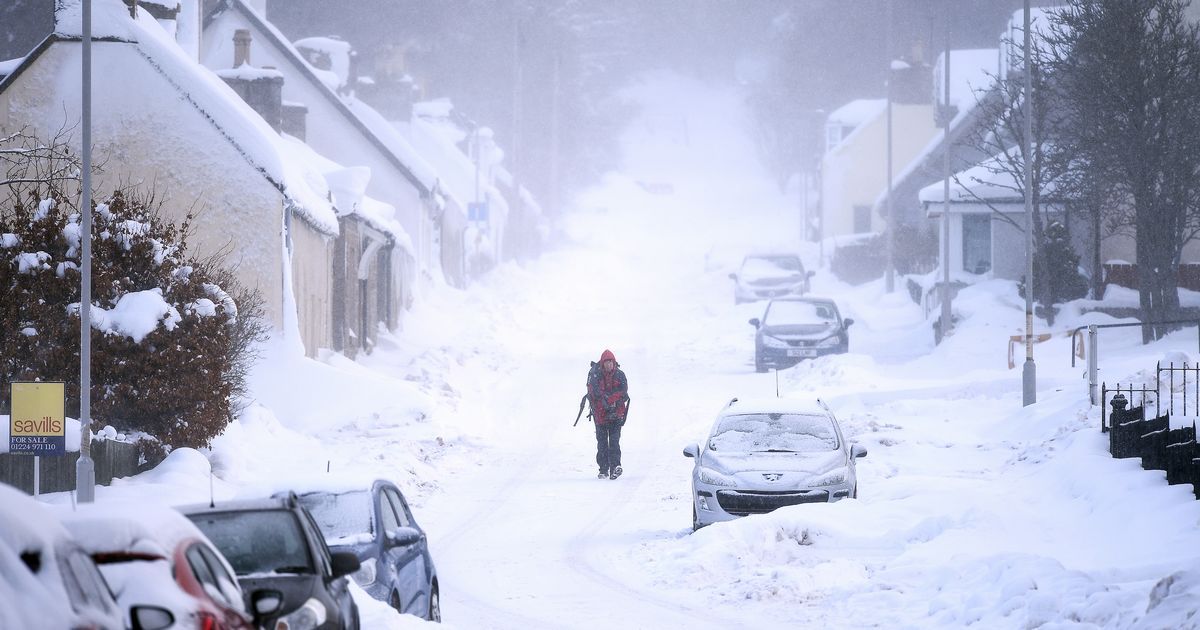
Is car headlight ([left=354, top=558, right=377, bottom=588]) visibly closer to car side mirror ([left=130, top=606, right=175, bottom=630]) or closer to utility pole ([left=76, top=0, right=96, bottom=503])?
car side mirror ([left=130, top=606, right=175, bottom=630])

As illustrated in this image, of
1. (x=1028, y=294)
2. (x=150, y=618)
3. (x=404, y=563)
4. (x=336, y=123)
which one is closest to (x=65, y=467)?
(x=404, y=563)

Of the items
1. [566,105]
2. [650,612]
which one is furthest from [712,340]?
[566,105]

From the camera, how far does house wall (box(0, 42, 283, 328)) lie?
962 inches

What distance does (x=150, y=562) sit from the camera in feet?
18.7

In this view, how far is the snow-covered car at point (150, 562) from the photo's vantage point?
18.2 ft

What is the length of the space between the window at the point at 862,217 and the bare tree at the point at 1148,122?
35.3 m

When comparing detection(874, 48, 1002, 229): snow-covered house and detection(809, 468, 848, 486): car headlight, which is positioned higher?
detection(874, 48, 1002, 229): snow-covered house

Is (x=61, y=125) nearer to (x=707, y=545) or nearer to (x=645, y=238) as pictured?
(x=707, y=545)

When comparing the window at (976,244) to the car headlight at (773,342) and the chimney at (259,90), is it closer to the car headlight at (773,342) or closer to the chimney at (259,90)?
the car headlight at (773,342)

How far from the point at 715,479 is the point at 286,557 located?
26.1ft

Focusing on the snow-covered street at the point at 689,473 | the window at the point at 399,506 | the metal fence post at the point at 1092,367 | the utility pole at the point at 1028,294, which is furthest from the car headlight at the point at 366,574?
the utility pole at the point at 1028,294

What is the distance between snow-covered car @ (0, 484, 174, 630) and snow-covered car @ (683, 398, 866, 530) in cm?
1056

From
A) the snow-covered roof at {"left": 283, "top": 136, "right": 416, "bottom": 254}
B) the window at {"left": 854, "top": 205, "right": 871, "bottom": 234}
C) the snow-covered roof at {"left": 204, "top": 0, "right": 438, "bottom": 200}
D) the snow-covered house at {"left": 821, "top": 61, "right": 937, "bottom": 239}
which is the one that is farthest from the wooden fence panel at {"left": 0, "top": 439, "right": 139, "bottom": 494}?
the window at {"left": 854, "top": 205, "right": 871, "bottom": 234}

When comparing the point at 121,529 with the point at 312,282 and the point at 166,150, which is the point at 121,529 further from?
the point at 312,282
